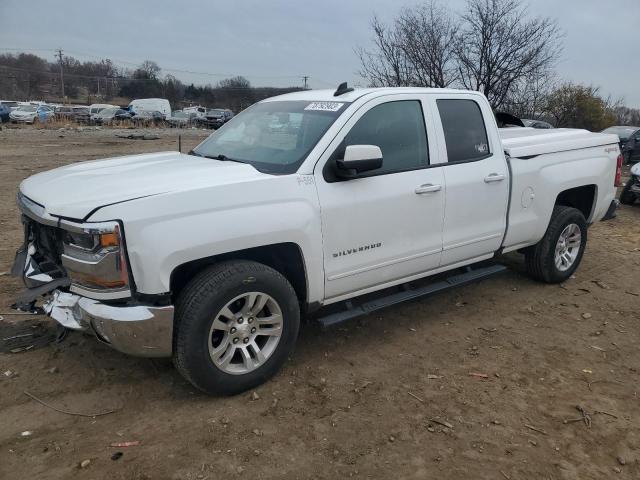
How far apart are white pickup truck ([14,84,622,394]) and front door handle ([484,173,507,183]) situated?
0.06 feet

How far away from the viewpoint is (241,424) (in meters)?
3.10

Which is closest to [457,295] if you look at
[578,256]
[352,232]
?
[578,256]

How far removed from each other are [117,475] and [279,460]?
81 centimetres

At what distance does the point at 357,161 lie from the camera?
137 inches

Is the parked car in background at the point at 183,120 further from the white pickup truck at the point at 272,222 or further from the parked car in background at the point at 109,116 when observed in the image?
the white pickup truck at the point at 272,222

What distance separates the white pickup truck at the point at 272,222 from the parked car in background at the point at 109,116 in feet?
119

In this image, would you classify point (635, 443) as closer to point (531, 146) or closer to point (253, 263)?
point (253, 263)

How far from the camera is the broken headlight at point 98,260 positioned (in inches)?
112

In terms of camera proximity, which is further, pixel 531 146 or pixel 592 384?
pixel 531 146

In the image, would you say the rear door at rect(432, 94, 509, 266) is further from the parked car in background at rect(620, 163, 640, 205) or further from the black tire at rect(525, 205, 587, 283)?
the parked car in background at rect(620, 163, 640, 205)

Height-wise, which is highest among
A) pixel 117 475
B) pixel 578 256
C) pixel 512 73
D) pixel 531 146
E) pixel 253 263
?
pixel 512 73

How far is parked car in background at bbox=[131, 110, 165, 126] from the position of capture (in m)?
37.5

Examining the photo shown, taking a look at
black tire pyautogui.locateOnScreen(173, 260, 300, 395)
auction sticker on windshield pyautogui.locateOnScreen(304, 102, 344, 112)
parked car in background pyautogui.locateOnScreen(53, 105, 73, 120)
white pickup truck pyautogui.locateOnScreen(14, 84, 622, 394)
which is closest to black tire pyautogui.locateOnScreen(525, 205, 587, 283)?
white pickup truck pyautogui.locateOnScreen(14, 84, 622, 394)

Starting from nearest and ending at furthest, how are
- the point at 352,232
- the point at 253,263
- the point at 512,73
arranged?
the point at 253,263
the point at 352,232
the point at 512,73
